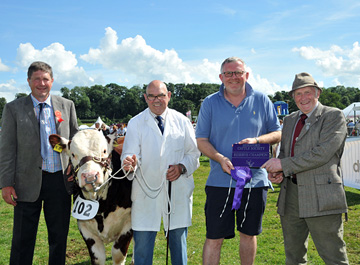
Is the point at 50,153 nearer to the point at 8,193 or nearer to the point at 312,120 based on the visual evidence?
the point at 8,193

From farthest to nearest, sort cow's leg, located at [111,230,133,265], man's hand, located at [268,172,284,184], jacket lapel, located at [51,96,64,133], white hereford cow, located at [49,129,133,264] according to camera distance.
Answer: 1. cow's leg, located at [111,230,133,265]
2. jacket lapel, located at [51,96,64,133]
3. white hereford cow, located at [49,129,133,264]
4. man's hand, located at [268,172,284,184]

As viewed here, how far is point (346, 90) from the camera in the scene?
116688mm

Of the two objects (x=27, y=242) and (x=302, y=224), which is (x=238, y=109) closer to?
(x=302, y=224)

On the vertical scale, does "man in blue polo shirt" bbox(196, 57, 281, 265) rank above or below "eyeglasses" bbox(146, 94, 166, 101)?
below

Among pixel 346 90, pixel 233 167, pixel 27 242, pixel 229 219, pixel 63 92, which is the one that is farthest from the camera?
pixel 346 90

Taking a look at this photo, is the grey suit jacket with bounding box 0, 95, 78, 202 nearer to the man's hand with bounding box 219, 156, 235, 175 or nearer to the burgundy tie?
the man's hand with bounding box 219, 156, 235, 175

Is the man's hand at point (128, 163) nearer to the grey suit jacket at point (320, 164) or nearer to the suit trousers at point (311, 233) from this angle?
the grey suit jacket at point (320, 164)

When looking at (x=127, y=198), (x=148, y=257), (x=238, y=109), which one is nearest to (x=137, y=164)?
(x=127, y=198)

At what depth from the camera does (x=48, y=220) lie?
3.79 m

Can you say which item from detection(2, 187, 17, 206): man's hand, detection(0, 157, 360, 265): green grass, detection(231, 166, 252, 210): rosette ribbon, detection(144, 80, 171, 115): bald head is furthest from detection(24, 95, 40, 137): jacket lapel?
detection(0, 157, 360, 265): green grass

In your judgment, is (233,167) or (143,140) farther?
(143,140)

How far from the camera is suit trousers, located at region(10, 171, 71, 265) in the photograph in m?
3.65

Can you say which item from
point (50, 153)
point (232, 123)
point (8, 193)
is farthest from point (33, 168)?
point (232, 123)

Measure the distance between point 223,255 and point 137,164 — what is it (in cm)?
275
